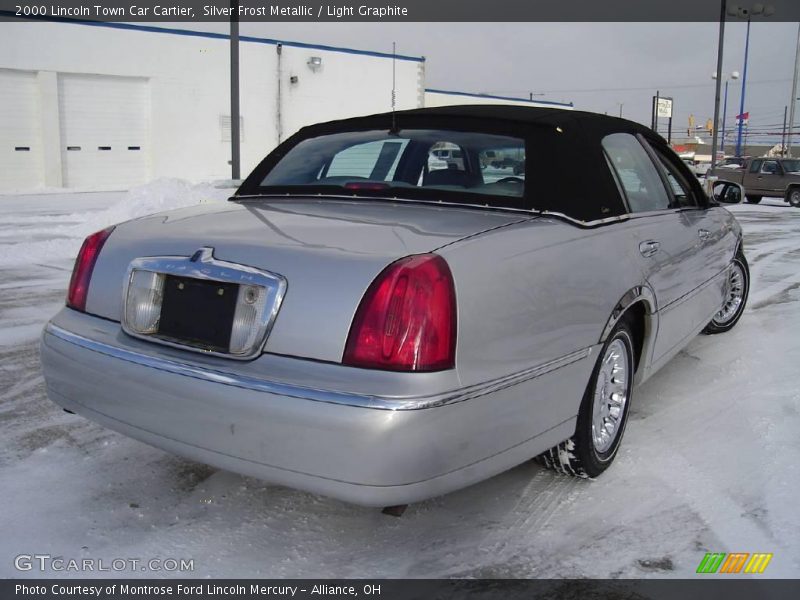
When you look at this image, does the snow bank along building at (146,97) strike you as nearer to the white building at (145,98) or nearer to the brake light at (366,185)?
the white building at (145,98)

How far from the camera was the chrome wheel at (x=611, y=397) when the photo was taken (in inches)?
123

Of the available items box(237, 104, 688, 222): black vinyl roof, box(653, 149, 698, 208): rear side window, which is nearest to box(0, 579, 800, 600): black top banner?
box(237, 104, 688, 222): black vinyl roof

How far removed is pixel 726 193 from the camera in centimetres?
519

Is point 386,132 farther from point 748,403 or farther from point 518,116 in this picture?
point 748,403

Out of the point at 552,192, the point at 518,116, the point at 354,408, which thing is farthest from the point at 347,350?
the point at 518,116

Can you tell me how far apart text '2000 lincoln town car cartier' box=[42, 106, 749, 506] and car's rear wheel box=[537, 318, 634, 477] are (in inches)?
0.4

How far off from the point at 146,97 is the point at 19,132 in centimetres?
441

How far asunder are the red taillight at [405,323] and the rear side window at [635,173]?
1591mm

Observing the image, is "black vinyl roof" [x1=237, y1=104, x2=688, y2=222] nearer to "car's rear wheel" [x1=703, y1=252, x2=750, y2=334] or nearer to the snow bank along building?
"car's rear wheel" [x1=703, y1=252, x2=750, y2=334]

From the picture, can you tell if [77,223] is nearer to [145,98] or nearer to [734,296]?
[734,296]

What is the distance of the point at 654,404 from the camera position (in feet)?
13.5

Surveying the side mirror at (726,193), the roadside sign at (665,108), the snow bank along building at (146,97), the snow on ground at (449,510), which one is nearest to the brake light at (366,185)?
the snow on ground at (449,510)

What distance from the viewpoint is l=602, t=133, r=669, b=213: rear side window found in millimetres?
3498

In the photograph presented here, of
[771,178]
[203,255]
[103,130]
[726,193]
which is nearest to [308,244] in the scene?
[203,255]
